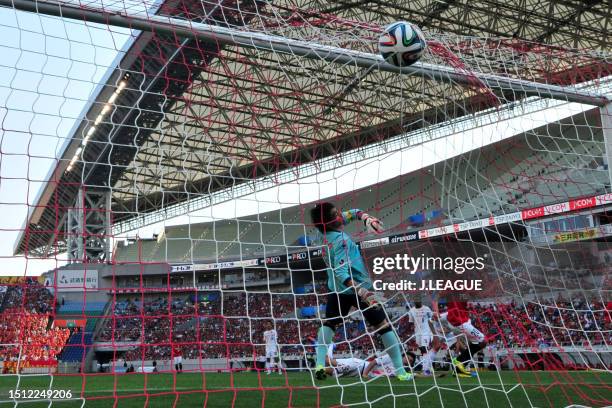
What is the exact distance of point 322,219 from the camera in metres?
5.57

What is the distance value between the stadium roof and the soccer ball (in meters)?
0.65

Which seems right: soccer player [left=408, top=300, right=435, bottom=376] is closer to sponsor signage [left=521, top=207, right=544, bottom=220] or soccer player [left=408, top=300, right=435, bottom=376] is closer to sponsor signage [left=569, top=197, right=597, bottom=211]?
sponsor signage [left=521, top=207, right=544, bottom=220]

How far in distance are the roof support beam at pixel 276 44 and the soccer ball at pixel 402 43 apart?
0.80 ft

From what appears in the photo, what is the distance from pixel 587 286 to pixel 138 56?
10023 millimetres

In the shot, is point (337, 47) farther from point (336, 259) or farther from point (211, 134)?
point (336, 259)

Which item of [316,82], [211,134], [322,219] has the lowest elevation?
[322,219]

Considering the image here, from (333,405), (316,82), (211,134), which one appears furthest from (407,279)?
(333,405)

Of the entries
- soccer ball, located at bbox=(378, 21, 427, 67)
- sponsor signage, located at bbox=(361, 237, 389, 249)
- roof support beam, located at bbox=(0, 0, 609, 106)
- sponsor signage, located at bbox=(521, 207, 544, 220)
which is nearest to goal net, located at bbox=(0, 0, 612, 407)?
roof support beam, located at bbox=(0, 0, 609, 106)

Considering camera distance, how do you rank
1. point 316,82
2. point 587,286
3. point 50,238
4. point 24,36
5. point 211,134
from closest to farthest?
point 24,36
point 50,238
point 211,134
point 316,82
point 587,286

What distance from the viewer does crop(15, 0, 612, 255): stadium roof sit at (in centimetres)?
545

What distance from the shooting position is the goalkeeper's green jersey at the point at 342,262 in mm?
5461

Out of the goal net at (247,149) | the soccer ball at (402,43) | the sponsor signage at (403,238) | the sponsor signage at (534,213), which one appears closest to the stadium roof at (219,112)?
the goal net at (247,149)

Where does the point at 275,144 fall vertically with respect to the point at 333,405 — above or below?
above

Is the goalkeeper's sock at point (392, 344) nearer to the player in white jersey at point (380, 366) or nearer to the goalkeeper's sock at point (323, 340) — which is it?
the goalkeeper's sock at point (323, 340)
